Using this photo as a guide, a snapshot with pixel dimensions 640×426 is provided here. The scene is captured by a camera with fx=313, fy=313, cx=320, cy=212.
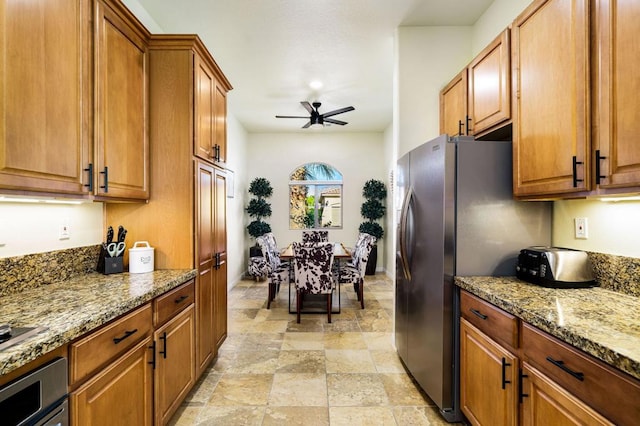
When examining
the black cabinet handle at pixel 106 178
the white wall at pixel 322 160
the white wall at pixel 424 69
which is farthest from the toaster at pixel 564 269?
the white wall at pixel 322 160

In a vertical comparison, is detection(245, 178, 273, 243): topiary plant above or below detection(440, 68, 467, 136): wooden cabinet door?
below

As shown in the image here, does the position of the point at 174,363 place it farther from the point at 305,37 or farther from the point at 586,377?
the point at 305,37

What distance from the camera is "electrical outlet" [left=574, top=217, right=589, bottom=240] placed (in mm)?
1753

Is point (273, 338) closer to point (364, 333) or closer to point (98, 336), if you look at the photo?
point (364, 333)

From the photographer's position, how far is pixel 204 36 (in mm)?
3107

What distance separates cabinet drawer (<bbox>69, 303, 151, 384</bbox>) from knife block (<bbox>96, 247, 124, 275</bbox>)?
56 cm

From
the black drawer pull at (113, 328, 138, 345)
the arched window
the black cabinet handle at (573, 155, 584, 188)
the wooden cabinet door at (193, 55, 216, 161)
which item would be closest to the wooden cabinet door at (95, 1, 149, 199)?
the wooden cabinet door at (193, 55, 216, 161)

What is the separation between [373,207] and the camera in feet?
21.3

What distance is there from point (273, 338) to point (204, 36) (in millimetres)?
3141

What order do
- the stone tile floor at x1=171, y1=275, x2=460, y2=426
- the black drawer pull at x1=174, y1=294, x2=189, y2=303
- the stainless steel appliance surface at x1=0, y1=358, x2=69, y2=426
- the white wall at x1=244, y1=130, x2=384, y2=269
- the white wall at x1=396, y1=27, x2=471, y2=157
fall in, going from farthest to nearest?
1. the white wall at x1=244, y1=130, x2=384, y2=269
2. the white wall at x1=396, y1=27, x2=471, y2=157
3. the stone tile floor at x1=171, y1=275, x2=460, y2=426
4. the black drawer pull at x1=174, y1=294, x2=189, y2=303
5. the stainless steel appliance surface at x1=0, y1=358, x2=69, y2=426

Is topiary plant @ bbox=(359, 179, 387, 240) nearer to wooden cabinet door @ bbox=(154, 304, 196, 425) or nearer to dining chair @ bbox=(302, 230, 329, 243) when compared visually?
dining chair @ bbox=(302, 230, 329, 243)

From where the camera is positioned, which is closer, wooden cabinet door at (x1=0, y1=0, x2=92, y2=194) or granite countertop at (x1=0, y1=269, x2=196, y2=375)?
granite countertop at (x1=0, y1=269, x2=196, y2=375)

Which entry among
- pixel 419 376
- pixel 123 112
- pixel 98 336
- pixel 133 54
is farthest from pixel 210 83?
pixel 419 376

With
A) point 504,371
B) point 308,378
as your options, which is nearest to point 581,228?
point 504,371
